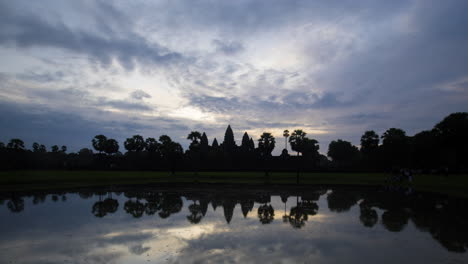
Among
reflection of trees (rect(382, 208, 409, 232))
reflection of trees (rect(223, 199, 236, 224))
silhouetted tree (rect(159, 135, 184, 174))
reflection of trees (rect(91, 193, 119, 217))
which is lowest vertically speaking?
reflection of trees (rect(91, 193, 119, 217))

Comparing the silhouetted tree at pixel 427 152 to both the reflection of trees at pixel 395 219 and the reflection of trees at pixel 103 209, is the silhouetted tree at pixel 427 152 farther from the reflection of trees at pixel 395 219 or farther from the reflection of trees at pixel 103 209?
the reflection of trees at pixel 103 209

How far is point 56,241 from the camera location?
11242mm

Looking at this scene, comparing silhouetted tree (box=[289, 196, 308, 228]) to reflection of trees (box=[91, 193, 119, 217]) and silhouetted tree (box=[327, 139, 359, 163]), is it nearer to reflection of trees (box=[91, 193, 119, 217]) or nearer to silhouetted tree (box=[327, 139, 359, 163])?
reflection of trees (box=[91, 193, 119, 217])

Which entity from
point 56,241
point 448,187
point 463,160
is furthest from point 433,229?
point 463,160

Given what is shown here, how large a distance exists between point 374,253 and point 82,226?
13.2 m

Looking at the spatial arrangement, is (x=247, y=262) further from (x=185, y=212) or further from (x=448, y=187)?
(x=448, y=187)

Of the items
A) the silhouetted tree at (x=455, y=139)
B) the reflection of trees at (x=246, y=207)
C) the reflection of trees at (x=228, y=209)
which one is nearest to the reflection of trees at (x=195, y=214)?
the reflection of trees at (x=228, y=209)

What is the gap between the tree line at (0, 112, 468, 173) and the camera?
64125 millimetres

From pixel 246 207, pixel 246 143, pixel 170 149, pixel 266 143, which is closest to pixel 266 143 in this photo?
pixel 266 143

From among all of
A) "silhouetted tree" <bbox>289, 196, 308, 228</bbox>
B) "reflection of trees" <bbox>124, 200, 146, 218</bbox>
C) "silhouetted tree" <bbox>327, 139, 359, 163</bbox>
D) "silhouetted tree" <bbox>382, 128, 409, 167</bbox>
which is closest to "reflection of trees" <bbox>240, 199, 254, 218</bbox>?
"silhouetted tree" <bbox>289, 196, 308, 228</bbox>

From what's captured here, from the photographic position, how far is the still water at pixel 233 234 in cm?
939

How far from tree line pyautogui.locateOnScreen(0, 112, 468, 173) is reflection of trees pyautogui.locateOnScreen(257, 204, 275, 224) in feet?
142

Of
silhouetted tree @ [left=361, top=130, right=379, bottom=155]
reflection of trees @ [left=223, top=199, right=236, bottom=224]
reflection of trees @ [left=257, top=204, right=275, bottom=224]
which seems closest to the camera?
reflection of trees @ [left=257, top=204, right=275, bottom=224]

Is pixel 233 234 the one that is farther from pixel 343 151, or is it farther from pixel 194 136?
pixel 343 151
